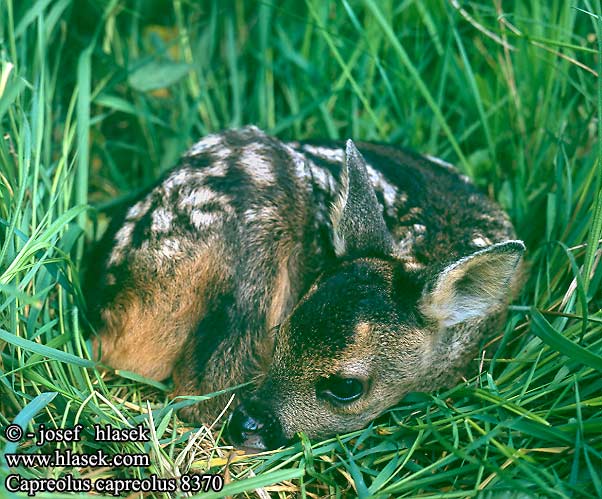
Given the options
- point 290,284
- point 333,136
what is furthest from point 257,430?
point 333,136

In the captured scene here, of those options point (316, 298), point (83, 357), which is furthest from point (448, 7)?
point (83, 357)

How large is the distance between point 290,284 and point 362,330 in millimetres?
585

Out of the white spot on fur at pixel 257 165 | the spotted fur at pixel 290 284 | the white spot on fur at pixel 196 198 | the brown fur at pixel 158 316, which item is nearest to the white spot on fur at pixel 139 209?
the spotted fur at pixel 290 284

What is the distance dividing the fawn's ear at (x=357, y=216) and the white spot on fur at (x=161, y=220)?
29.5 inches

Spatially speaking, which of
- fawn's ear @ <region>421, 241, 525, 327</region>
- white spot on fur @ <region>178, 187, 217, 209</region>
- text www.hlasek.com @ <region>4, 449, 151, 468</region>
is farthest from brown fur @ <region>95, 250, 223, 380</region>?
fawn's ear @ <region>421, 241, 525, 327</region>

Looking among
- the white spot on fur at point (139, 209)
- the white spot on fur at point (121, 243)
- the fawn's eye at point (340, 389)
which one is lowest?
the fawn's eye at point (340, 389)

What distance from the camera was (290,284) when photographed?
3.53 m

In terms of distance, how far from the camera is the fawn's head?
9.98 feet

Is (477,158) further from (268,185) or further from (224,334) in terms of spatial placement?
(224,334)

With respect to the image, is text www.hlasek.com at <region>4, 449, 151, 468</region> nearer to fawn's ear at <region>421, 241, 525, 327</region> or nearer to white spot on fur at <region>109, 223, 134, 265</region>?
white spot on fur at <region>109, 223, 134, 265</region>

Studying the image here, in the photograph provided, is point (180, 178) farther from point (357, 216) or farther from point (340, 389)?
point (340, 389)

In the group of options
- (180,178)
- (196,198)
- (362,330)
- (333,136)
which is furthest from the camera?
(333,136)

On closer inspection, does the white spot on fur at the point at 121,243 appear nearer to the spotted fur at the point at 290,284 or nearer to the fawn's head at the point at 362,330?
the spotted fur at the point at 290,284

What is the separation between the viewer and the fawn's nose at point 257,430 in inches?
124
